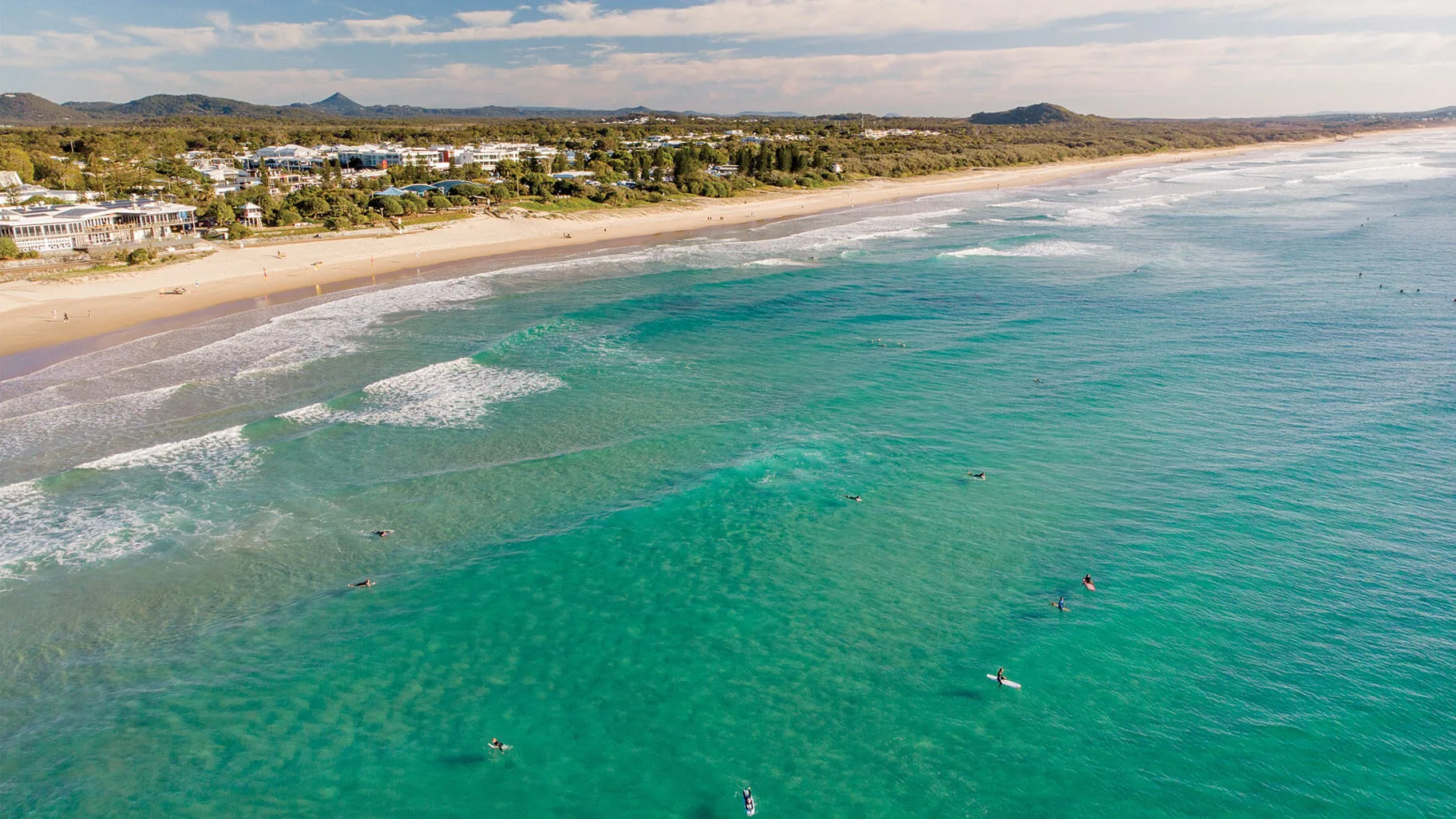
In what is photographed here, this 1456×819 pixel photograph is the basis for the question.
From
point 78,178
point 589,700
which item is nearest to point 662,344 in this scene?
point 589,700


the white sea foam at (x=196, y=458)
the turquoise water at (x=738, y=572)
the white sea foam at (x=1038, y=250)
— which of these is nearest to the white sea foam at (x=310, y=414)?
the turquoise water at (x=738, y=572)

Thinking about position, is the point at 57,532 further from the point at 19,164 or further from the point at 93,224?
the point at 19,164

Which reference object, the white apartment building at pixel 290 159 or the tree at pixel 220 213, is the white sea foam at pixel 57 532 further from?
the white apartment building at pixel 290 159

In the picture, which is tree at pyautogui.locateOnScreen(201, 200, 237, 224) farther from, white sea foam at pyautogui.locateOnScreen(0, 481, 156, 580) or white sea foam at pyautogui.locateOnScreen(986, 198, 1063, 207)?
white sea foam at pyautogui.locateOnScreen(986, 198, 1063, 207)

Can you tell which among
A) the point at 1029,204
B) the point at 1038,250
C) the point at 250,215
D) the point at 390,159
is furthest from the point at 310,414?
the point at 1029,204

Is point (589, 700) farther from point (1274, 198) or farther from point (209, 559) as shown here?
point (1274, 198)
